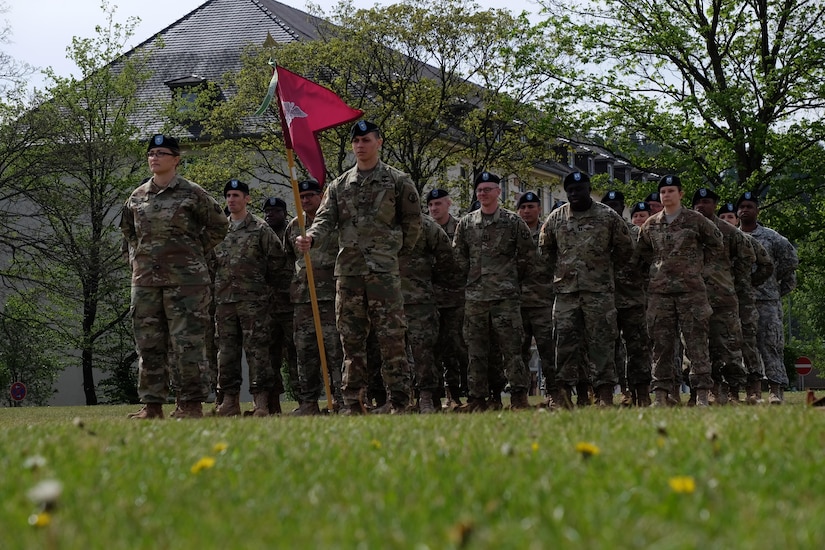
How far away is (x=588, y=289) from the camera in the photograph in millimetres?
12289

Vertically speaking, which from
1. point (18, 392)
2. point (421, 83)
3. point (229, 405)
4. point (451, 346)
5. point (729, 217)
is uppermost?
point (421, 83)

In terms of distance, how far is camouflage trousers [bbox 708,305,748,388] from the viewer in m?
13.7

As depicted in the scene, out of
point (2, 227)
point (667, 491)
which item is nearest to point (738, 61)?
point (2, 227)

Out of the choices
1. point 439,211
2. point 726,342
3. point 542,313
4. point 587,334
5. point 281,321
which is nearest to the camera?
point 587,334

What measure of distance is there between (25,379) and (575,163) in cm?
4172

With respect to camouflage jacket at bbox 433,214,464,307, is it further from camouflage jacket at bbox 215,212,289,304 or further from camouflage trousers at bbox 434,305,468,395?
camouflage jacket at bbox 215,212,289,304

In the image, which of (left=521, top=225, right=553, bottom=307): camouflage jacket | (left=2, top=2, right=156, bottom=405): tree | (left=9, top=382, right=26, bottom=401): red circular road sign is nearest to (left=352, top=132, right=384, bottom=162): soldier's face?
(left=521, top=225, right=553, bottom=307): camouflage jacket

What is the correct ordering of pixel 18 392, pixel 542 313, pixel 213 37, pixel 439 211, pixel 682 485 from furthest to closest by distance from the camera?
pixel 213 37, pixel 18 392, pixel 439 211, pixel 542 313, pixel 682 485

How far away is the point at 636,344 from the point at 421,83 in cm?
2359

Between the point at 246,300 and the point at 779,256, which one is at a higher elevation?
the point at 779,256

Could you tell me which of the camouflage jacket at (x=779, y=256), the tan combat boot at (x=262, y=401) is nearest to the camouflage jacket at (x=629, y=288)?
the camouflage jacket at (x=779, y=256)

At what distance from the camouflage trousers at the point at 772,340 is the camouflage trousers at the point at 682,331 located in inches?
123

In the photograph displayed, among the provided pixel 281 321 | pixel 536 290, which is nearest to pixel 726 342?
pixel 536 290

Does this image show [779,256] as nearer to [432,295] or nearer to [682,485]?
[432,295]
